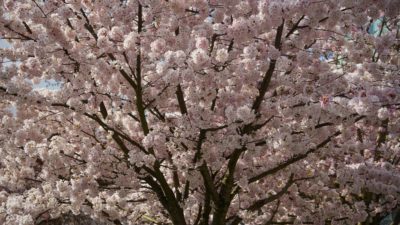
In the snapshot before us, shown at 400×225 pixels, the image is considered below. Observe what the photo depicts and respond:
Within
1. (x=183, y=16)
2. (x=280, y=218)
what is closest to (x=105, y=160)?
(x=183, y=16)

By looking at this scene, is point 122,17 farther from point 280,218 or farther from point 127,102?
point 280,218

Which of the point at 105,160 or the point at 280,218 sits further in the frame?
the point at 280,218

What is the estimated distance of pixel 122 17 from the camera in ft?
21.9

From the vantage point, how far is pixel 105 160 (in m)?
7.64

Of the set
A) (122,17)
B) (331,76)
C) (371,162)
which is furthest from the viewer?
(371,162)

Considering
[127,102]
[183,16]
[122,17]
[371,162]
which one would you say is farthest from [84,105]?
[371,162]

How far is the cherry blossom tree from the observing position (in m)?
6.69

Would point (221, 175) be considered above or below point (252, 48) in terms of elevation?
below

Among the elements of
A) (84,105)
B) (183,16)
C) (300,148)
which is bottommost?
(300,148)

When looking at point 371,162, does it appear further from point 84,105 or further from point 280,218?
point 84,105

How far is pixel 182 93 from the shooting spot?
7.57 meters

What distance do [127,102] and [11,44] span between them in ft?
7.88

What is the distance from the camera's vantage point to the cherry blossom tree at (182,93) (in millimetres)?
6688

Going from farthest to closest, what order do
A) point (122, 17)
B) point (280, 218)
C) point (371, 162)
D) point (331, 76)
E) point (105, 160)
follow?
point (280, 218), point (371, 162), point (105, 160), point (331, 76), point (122, 17)
